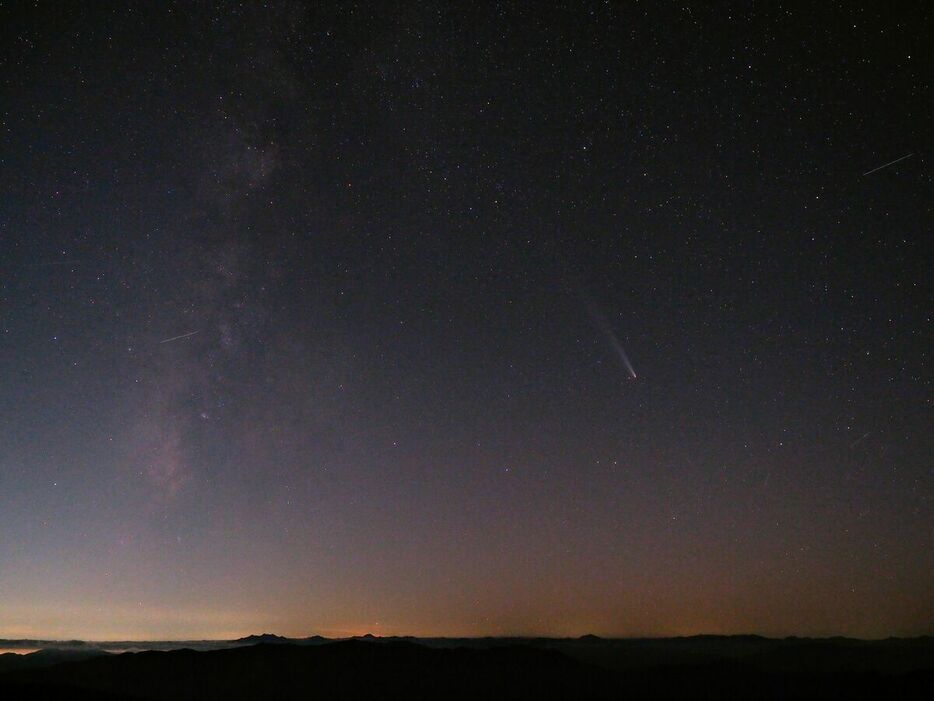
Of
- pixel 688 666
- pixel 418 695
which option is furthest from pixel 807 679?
pixel 418 695

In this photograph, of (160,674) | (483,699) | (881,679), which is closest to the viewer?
(160,674)

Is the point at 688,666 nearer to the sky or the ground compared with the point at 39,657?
nearer to the ground

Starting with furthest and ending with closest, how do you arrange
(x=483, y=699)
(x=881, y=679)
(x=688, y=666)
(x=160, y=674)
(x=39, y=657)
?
(x=688, y=666)
(x=881, y=679)
(x=39, y=657)
(x=483, y=699)
(x=160, y=674)

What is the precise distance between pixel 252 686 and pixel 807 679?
107 m

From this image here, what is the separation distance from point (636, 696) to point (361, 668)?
46.0 meters

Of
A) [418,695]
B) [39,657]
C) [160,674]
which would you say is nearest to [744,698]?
[418,695]

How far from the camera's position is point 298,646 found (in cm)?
10988

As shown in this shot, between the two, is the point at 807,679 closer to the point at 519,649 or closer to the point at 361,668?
the point at 519,649

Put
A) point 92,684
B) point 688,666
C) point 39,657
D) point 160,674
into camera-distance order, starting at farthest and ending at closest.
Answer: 1. point 688,666
2. point 39,657
3. point 160,674
4. point 92,684

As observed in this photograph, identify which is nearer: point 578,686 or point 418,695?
point 418,695

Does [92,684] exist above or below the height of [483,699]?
above

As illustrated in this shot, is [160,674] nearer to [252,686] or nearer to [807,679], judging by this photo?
[252,686]

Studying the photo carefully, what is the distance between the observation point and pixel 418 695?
10512cm

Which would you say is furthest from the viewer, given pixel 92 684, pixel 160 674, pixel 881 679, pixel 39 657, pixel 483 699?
pixel 881 679
